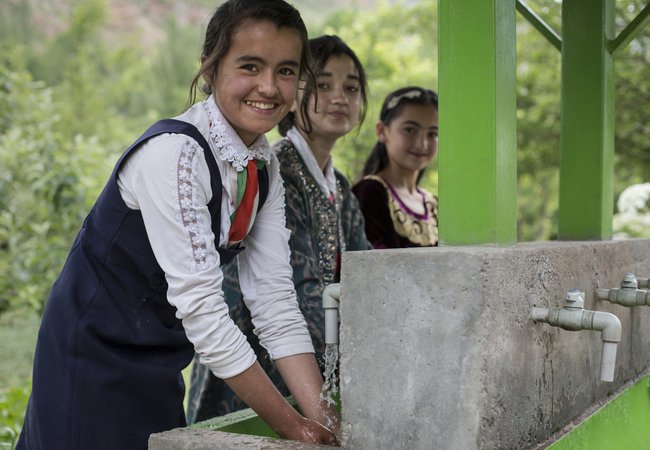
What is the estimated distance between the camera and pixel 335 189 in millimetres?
2666

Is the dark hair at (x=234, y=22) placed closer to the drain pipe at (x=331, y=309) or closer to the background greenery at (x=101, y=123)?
the background greenery at (x=101, y=123)

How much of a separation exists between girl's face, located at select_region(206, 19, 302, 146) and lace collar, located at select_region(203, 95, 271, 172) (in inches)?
0.9

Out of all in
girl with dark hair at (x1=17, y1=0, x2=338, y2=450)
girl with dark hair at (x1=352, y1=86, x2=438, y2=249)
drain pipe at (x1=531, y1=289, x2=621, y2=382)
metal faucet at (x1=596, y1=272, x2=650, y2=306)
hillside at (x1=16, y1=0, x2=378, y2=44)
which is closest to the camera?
drain pipe at (x1=531, y1=289, x2=621, y2=382)

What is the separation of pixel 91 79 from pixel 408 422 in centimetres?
1398

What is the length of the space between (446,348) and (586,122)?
3.88 ft

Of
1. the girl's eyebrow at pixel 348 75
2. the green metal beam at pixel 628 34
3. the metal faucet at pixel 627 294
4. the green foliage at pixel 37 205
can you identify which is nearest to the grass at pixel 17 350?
the green foliage at pixel 37 205

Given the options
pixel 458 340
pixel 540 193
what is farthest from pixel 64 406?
pixel 540 193

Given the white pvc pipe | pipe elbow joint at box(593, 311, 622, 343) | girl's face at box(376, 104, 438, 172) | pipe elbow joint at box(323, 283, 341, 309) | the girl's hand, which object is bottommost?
the girl's hand

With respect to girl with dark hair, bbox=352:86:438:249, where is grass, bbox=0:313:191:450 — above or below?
below

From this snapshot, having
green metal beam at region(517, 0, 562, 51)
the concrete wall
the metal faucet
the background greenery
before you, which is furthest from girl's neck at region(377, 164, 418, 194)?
the concrete wall

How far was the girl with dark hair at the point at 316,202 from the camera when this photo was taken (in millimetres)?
2318

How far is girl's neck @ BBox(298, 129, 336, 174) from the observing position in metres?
2.58

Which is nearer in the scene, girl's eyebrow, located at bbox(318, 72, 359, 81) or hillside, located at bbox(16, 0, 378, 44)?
girl's eyebrow, located at bbox(318, 72, 359, 81)

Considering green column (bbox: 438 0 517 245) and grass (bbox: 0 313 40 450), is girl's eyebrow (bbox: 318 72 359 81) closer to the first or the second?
green column (bbox: 438 0 517 245)
